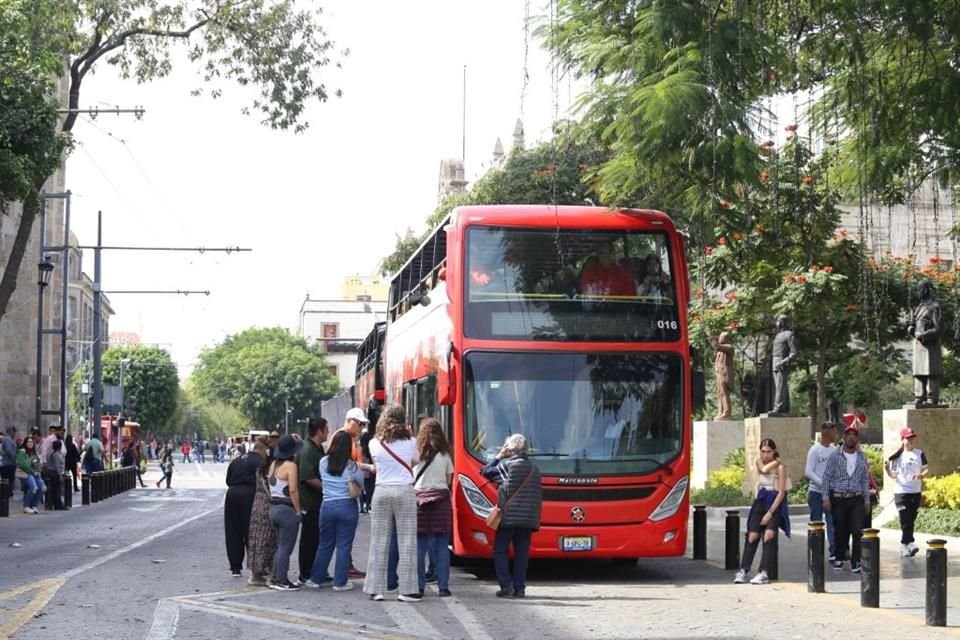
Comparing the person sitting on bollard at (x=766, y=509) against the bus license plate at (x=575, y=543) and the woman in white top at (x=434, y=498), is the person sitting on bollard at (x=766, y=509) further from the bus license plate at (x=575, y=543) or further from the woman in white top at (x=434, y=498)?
the woman in white top at (x=434, y=498)

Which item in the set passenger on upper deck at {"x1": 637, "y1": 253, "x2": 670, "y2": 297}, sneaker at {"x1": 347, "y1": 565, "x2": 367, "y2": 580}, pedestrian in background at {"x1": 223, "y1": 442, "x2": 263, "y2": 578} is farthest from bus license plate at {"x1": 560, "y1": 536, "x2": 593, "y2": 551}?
pedestrian in background at {"x1": 223, "y1": 442, "x2": 263, "y2": 578}

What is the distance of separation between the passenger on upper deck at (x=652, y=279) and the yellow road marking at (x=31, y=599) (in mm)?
6721

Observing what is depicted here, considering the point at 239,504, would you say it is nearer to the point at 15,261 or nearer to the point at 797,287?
the point at 15,261

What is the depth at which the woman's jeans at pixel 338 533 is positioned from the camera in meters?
14.7

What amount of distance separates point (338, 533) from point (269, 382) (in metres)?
112

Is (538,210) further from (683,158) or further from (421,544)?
(421,544)

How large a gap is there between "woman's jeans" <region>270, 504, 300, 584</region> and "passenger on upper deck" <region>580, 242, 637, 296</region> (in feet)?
13.1

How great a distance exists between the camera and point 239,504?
53.7ft

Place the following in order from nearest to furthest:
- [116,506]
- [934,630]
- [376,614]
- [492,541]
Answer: [934,630], [376,614], [492,541], [116,506]

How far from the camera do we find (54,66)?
86.4ft

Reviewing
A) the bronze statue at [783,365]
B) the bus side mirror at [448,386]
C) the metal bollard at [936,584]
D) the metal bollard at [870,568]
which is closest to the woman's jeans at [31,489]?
the bronze statue at [783,365]

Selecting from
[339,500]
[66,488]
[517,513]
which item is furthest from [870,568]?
[66,488]

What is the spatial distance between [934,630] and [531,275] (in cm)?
619

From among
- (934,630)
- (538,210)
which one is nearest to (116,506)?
(538,210)
